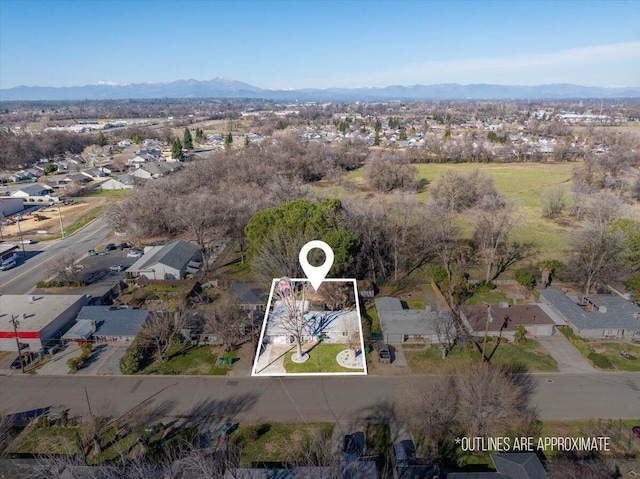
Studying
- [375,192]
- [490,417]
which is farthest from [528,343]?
[375,192]

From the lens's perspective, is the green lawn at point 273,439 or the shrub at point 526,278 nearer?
the green lawn at point 273,439

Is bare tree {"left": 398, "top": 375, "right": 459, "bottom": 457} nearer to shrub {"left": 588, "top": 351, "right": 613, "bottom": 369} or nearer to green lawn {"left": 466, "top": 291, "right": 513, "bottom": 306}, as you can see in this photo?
shrub {"left": 588, "top": 351, "right": 613, "bottom": 369}

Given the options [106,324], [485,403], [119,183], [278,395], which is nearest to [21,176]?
[119,183]

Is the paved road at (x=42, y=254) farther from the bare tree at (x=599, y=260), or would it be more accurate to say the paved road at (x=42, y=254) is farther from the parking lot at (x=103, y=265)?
the bare tree at (x=599, y=260)

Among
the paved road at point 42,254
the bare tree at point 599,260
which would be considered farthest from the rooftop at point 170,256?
the bare tree at point 599,260

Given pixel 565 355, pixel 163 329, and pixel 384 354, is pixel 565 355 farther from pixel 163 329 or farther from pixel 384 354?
pixel 163 329

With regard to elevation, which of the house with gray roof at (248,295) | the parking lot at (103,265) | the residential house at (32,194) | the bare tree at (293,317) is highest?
the bare tree at (293,317)
